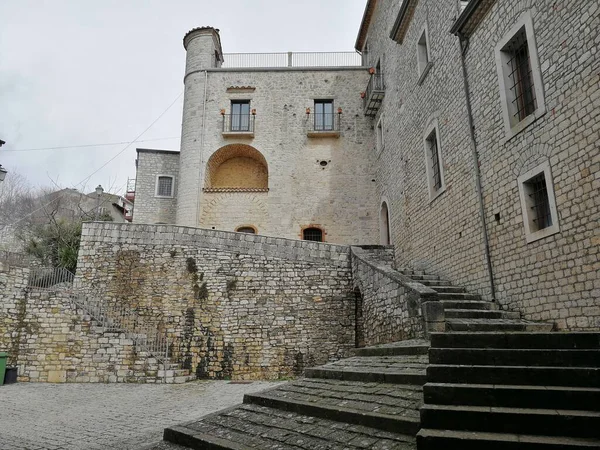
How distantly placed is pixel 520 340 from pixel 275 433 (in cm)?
271

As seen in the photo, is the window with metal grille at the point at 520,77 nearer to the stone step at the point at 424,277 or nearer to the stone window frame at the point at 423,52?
the stone window frame at the point at 423,52

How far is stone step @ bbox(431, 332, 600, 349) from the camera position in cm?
399

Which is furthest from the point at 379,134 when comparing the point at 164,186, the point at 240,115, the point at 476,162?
the point at 164,186

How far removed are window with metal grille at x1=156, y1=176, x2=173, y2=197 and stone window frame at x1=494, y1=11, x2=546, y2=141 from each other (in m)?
16.4

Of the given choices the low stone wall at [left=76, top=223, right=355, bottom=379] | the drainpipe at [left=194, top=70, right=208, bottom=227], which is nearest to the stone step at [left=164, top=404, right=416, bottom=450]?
the low stone wall at [left=76, top=223, right=355, bottom=379]

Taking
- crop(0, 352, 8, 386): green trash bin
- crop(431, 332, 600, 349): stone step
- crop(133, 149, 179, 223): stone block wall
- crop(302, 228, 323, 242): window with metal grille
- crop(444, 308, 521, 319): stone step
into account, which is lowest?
crop(0, 352, 8, 386): green trash bin

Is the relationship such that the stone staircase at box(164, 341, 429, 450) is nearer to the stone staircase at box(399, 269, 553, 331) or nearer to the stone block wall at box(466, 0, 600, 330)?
the stone staircase at box(399, 269, 553, 331)

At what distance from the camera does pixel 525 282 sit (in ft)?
22.1

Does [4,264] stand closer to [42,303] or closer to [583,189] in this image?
[42,303]

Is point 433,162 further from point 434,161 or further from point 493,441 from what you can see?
point 493,441

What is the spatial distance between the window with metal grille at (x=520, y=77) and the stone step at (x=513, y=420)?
5580mm

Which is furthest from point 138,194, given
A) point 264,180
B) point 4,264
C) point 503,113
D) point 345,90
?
point 503,113

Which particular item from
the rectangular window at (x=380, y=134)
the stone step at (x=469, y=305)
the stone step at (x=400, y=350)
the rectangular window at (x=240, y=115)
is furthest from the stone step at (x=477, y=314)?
the rectangular window at (x=240, y=115)

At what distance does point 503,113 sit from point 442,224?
3.15 m
